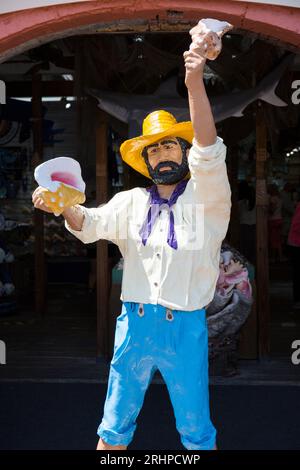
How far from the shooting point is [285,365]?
6.11 m

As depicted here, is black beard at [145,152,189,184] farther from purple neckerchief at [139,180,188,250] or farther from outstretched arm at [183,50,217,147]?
outstretched arm at [183,50,217,147]

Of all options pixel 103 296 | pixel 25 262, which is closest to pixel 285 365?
pixel 103 296

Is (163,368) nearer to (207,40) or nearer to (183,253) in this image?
(183,253)

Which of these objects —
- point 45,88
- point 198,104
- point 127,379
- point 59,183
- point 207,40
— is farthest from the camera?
point 45,88

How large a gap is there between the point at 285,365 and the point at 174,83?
2.71 m

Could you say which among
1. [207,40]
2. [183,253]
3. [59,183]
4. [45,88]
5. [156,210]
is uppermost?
[45,88]

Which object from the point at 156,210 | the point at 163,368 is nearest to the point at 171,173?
the point at 156,210

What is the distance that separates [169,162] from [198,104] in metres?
0.46

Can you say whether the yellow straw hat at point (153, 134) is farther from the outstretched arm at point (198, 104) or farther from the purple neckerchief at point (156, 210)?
the outstretched arm at point (198, 104)

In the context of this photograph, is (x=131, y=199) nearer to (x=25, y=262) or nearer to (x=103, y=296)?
(x=103, y=296)

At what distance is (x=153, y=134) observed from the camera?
3254mm

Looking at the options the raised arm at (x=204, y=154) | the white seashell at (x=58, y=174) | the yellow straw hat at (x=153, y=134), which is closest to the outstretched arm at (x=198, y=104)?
the raised arm at (x=204, y=154)
